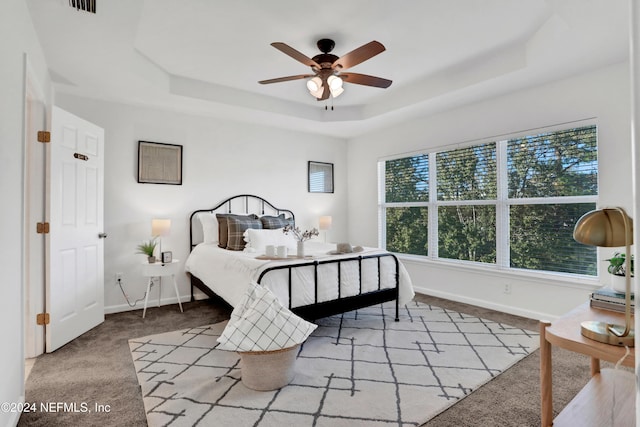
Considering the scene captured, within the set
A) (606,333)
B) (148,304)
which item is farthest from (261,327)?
(148,304)

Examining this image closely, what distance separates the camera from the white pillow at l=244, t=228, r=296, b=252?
3828 mm

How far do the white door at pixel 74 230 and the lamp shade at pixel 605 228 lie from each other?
Answer: 3.66 meters

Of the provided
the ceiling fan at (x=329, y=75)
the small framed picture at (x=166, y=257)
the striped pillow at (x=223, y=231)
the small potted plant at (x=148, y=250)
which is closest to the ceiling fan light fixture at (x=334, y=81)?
the ceiling fan at (x=329, y=75)

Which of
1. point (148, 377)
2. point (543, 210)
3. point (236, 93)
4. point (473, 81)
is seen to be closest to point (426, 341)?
point (543, 210)

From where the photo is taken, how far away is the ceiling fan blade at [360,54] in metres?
2.48

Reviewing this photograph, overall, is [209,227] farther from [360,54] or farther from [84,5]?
[360,54]

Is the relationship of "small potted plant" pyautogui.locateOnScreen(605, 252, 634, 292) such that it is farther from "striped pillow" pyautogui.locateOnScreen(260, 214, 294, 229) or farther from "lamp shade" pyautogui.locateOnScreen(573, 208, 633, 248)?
"striped pillow" pyautogui.locateOnScreen(260, 214, 294, 229)

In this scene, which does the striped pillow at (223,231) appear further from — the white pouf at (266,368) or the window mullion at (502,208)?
the window mullion at (502,208)

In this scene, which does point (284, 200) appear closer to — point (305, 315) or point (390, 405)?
point (305, 315)

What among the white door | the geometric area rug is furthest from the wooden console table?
the white door

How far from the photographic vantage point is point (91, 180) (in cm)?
336

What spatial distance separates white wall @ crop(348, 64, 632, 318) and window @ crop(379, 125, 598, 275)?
136 millimetres

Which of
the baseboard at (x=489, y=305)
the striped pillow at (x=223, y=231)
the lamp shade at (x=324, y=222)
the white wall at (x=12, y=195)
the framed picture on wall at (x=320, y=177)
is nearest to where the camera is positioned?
the white wall at (x=12, y=195)

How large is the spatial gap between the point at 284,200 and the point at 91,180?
258 cm
